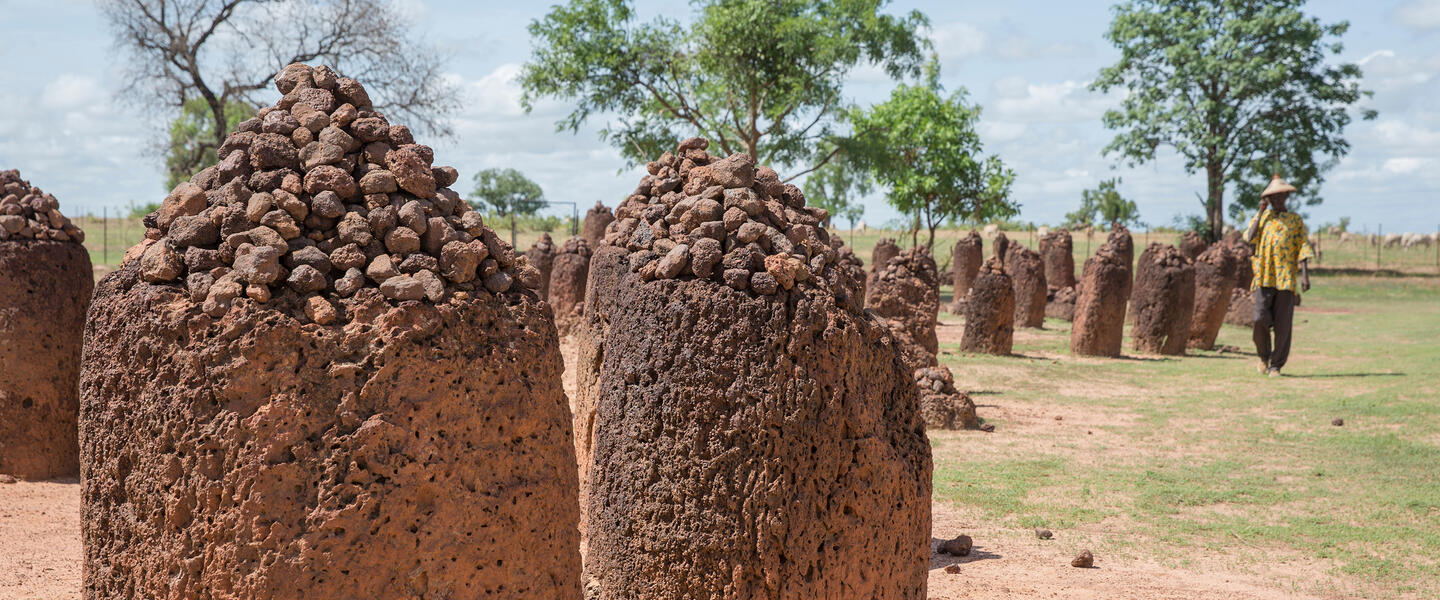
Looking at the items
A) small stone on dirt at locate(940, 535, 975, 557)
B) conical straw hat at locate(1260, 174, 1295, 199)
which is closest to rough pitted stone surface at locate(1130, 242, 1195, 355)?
conical straw hat at locate(1260, 174, 1295, 199)

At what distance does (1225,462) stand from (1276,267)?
5330 mm

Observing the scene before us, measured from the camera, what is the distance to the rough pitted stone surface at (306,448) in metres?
2.34

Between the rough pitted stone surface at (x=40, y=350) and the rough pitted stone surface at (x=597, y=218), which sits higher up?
the rough pitted stone surface at (x=597, y=218)

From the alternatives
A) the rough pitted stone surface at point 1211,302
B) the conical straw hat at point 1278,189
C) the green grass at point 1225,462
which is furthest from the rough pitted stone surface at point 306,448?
the rough pitted stone surface at point 1211,302

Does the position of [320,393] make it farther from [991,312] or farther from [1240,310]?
[1240,310]

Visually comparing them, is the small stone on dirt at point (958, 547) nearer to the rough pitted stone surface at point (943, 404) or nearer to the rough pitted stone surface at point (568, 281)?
the rough pitted stone surface at point (943, 404)

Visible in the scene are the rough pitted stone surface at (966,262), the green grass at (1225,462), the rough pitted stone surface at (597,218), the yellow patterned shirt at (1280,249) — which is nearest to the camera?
the green grass at (1225,462)

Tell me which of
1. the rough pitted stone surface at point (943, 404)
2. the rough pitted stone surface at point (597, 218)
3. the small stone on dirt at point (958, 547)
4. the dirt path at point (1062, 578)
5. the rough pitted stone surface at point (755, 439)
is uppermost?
the rough pitted stone surface at point (597, 218)

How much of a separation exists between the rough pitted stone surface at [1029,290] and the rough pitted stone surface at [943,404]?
32.9 feet

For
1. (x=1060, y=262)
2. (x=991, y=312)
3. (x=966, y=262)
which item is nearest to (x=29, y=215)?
(x=991, y=312)

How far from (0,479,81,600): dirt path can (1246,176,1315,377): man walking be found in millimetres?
11543

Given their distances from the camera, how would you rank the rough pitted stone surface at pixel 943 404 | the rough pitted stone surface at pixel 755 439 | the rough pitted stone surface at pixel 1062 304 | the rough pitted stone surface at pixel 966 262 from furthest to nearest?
the rough pitted stone surface at pixel 966 262
the rough pitted stone surface at pixel 1062 304
the rough pitted stone surface at pixel 943 404
the rough pitted stone surface at pixel 755 439

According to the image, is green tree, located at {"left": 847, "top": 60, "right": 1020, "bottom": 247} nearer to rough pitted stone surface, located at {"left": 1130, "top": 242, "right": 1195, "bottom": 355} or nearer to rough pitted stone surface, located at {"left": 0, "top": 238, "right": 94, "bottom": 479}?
rough pitted stone surface, located at {"left": 1130, "top": 242, "right": 1195, "bottom": 355}

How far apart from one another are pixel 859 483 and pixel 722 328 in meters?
0.60
